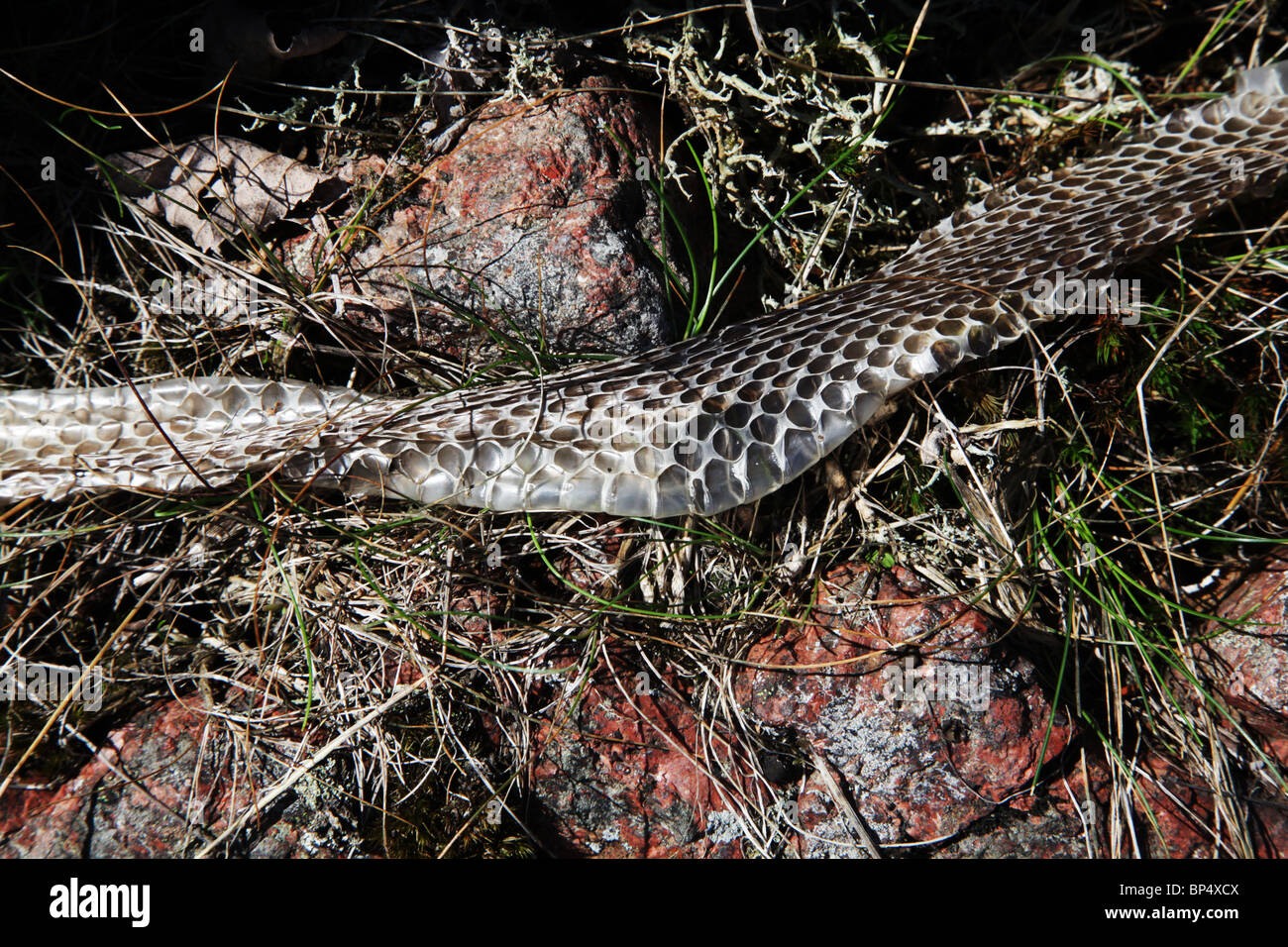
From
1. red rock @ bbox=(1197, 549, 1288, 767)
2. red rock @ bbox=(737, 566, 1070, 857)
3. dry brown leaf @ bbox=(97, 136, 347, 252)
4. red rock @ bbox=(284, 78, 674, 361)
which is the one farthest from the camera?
dry brown leaf @ bbox=(97, 136, 347, 252)

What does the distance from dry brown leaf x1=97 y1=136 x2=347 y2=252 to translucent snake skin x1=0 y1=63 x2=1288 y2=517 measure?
0.71 metres

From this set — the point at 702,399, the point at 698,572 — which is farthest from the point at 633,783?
the point at 702,399

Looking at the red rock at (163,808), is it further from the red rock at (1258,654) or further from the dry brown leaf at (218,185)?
the red rock at (1258,654)

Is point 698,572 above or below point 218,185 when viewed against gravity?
below

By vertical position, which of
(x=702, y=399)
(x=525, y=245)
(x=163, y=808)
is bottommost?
(x=163, y=808)

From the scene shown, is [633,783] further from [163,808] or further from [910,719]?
[163,808]

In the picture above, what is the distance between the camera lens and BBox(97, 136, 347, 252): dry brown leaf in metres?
3.12

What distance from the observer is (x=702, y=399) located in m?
2.46

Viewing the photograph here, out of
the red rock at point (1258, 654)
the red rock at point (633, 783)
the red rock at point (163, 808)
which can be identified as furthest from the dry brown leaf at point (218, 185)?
the red rock at point (1258, 654)

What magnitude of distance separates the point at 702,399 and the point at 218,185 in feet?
7.34

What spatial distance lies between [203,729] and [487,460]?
49.9 inches

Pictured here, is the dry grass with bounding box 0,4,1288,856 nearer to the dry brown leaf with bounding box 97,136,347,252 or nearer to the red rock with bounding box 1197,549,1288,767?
the red rock with bounding box 1197,549,1288,767

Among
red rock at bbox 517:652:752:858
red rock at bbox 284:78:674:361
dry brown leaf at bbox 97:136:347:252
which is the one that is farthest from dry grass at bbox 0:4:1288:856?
dry brown leaf at bbox 97:136:347:252

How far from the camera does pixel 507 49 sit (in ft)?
9.98
